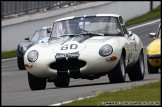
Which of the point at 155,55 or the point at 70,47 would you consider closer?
the point at 70,47

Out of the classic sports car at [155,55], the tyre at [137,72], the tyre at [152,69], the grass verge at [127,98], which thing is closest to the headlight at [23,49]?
the tyre at [152,69]

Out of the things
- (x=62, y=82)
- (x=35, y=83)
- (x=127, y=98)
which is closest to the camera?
(x=127, y=98)

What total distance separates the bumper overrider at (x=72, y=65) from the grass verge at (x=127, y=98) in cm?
281

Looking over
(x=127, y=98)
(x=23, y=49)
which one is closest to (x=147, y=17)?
(x=23, y=49)

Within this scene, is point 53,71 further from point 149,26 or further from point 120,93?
point 149,26

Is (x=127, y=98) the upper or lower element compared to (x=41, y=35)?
upper

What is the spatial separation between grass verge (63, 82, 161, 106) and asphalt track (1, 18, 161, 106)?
0.50 meters

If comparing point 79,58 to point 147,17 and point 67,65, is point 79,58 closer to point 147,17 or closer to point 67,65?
point 67,65

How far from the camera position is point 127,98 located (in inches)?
425

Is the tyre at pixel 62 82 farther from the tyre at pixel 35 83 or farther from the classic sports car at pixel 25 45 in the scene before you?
Answer: the classic sports car at pixel 25 45

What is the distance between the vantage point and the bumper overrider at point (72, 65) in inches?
588

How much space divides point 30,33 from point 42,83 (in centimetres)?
2616

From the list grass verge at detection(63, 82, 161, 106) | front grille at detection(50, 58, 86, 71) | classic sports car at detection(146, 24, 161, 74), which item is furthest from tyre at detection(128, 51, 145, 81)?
grass verge at detection(63, 82, 161, 106)

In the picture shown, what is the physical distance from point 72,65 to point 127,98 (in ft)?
14.5
